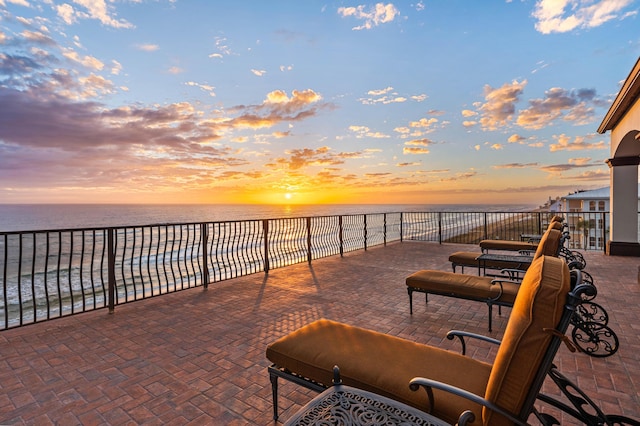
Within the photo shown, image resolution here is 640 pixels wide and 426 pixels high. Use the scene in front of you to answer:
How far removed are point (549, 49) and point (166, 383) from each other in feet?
30.4

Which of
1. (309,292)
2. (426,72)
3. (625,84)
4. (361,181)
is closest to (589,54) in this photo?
(625,84)

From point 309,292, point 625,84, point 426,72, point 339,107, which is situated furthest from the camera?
point 339,107

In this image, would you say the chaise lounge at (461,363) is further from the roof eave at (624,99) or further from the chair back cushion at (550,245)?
the roof eave at (624,99)

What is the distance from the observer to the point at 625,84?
511 centimetres

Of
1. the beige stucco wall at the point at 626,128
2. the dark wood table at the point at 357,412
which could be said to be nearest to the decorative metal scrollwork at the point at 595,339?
the dark wood table at the point at 357,412

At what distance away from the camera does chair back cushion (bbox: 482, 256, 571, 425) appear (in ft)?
3.21

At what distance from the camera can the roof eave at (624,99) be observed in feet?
15.3

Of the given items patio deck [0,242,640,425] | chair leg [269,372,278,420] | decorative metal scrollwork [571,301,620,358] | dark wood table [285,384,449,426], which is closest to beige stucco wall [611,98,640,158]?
patio deck [0,242,640,425]

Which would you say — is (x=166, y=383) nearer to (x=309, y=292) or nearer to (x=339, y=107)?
(x=309, y=292)

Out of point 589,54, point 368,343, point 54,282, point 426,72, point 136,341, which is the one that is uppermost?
point 426,72

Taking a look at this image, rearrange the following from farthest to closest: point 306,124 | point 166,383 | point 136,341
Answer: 1. point 306,124
2. point 136,341
3. point 166,383

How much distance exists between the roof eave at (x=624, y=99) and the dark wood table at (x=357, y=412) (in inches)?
252

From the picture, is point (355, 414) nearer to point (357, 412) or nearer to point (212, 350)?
point (357, 412)

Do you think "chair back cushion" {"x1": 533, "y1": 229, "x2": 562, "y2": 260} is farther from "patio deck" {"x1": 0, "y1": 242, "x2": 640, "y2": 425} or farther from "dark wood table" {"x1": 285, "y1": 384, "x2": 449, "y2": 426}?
"dark wood table" {"x1": 285, "y1": 384, "x2": 449, "y2": 426}
